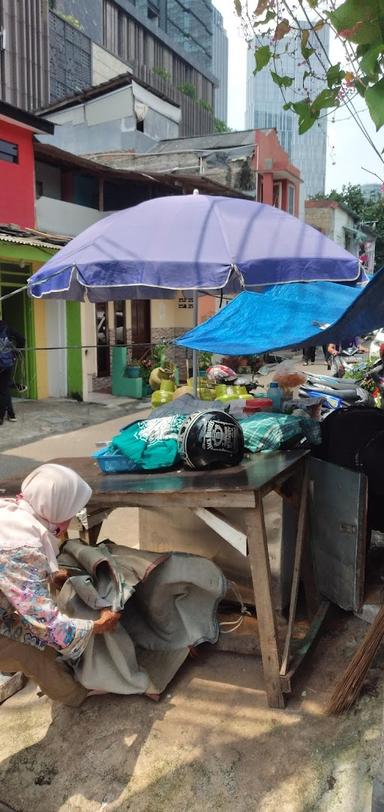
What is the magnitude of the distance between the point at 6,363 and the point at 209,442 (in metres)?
6.88

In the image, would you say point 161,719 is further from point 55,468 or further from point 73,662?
point 55,468

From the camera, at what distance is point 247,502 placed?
2.41m

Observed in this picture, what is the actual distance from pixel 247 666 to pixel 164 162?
59.4ft

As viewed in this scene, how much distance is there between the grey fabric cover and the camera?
8.55ft

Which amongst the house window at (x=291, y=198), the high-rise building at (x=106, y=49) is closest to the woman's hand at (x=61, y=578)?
the high-rise building at (x=106, y=49)

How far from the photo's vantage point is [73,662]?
2.58m


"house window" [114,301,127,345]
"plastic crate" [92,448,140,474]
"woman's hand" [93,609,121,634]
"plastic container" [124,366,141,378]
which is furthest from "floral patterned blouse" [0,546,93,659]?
"house window" [114,301,127,345]

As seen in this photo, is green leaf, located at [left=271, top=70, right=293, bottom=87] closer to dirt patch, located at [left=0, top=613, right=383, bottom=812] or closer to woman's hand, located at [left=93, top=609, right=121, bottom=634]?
woman's hand, located at [left=93, top=609, right=121, bottom=634]

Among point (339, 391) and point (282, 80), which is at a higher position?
point (282, 80)

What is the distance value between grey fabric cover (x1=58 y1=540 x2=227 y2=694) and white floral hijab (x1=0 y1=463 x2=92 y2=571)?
42 cm

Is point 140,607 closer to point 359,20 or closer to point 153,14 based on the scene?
point 359,20

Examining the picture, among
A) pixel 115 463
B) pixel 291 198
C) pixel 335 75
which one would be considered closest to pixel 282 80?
pixel 335 75

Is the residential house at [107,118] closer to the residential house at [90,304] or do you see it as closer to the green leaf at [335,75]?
the residential house at [90,304]

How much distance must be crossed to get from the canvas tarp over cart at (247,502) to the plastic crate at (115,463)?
2.0 inches
